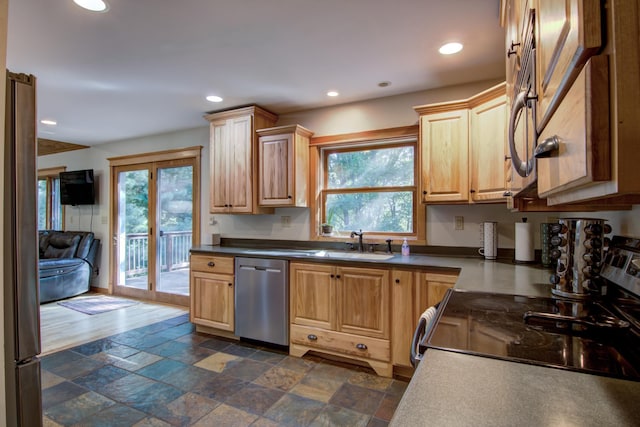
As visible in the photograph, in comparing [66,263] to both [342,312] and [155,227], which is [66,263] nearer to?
[155,227]

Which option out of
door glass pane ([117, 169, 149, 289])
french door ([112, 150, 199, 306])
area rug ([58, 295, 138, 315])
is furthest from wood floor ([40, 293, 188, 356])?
door glass pane ([117, 169, 149, 289])

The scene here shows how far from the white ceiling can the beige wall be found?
0.13 metres

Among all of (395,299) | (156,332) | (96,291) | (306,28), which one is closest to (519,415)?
(395,299)

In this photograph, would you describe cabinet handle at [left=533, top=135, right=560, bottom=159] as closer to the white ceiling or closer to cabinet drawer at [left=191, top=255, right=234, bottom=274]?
the white ceiling

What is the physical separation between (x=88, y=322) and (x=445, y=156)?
4334mm

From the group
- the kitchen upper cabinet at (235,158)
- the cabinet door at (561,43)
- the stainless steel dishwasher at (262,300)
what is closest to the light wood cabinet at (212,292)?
the stainless steel dishwasher at (262,300)

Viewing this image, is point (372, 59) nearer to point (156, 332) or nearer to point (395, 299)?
point (395, 299)

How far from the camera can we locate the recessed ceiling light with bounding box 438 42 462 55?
2295 millimetres

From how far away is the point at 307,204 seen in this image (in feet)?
11.6

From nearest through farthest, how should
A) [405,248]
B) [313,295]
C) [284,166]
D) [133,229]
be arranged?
1. [313,295]
2. [405,248]
3. [284,166]
4. [133,229]

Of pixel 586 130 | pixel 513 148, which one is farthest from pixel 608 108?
pixel 513 148

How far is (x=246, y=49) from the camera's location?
7.83 ft

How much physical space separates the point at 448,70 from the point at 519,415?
2687mm

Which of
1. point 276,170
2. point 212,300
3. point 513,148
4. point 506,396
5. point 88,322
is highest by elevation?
point 276,170
